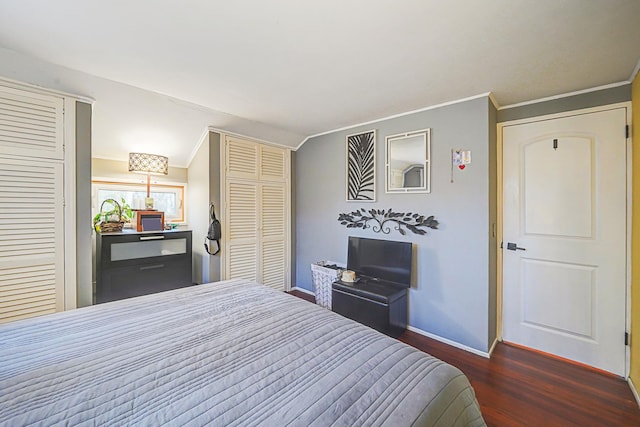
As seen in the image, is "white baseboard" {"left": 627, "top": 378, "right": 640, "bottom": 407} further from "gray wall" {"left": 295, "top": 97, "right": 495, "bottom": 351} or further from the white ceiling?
the white ceiling

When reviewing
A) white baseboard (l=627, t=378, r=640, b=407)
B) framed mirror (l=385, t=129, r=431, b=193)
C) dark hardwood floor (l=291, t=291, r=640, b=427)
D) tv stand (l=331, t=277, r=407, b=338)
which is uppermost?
framed mirror (l=385, t=129, r=431, b=193)

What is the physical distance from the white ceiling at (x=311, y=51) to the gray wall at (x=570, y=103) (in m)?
0.09

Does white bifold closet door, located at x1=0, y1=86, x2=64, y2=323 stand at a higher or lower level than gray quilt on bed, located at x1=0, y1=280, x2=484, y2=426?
higher

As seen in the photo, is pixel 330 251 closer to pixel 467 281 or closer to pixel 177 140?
pixel 467 281

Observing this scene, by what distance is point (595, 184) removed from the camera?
212 cm

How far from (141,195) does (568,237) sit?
4.57 meters

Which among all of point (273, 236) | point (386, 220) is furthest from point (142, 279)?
point (386, 220)

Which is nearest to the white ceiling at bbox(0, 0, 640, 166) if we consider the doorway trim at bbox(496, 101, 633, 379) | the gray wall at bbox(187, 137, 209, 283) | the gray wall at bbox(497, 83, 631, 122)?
the gray wall at bbox(497, 83, 631, 122)

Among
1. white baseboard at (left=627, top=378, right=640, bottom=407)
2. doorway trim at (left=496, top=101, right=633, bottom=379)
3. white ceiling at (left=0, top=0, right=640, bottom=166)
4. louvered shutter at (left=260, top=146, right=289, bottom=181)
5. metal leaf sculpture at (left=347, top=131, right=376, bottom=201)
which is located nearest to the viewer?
white ceiling at (left=0, top=0, right=640, bottom=166)

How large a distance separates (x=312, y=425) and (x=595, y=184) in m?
2.80

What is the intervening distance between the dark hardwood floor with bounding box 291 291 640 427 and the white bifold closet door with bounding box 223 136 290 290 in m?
2.17

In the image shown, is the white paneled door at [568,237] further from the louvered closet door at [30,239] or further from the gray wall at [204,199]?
the louvered closet door at [30,239]

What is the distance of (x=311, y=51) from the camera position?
5.53 ft

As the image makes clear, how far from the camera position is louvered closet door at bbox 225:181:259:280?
126 inches
